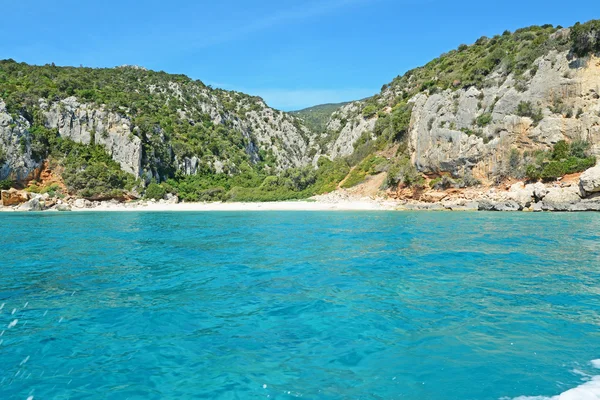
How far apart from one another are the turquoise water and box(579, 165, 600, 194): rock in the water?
21.9 metres

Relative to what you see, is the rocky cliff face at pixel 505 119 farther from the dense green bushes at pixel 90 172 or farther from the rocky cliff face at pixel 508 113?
the dense green bushes at pixel 90 172

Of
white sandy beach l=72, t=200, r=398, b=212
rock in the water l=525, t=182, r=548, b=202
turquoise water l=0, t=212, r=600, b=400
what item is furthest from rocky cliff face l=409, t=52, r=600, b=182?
turquoise water l=0, t=212, r=600, b=400

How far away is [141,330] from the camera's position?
21.9ft

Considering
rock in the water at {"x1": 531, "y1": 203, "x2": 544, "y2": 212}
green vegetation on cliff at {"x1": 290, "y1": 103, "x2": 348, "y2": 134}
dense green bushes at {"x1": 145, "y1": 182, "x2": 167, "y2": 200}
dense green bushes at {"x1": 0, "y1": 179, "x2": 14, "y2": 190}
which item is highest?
green vegetation on cliff at {"x1": 290, "y1": 103, "x2": 348, "y2": 134}

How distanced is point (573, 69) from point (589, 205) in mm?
17241

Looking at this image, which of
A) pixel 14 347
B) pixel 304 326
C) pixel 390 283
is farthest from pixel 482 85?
pixel 14 347

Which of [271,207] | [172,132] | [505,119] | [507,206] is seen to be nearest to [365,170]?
[271,207]

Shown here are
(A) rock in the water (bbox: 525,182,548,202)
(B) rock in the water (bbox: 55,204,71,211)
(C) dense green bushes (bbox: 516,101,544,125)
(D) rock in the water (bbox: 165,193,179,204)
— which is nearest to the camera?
(A) rock in the water (bbox: 525,182,548,202)

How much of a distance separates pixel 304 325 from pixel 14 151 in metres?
66.4

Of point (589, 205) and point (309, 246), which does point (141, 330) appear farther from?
point (589, 205)

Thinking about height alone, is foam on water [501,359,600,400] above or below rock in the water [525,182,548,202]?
below

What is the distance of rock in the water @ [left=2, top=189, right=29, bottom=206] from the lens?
5033cm

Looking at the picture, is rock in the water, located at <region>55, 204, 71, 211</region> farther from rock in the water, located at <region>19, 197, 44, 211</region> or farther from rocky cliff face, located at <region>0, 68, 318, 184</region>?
rocky cliff face, located at <region>0, 68, 318, 184</region>

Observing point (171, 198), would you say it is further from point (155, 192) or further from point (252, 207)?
point (252, 207)
